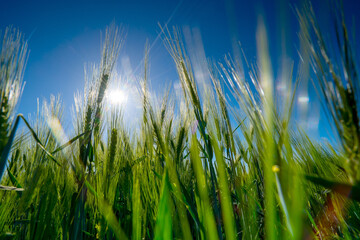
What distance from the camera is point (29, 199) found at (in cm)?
103

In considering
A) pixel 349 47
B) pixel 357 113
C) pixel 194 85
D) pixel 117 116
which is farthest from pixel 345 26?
pixel 117 116

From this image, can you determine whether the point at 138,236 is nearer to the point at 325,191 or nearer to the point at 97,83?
the point at 97,83

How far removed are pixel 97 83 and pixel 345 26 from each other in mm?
1138

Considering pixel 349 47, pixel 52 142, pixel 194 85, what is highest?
pixel 194 85

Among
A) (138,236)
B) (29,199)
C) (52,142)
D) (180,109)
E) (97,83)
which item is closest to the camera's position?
(138,236)

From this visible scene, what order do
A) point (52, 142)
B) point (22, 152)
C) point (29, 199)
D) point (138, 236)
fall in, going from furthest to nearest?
point (22, 152) < point (52, 142) < point (29, 199) < point (138, 236)

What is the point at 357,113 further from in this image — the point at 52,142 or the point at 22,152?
the point at 22,152

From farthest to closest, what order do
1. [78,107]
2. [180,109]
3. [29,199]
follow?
[180,109] → [78,107] → [29,199]

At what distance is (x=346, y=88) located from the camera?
0.43m

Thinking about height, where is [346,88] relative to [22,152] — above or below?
below

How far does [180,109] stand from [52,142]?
1052 millimetres

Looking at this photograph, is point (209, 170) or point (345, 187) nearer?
point (345, 187)

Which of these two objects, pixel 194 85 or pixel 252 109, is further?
pixel 194 85

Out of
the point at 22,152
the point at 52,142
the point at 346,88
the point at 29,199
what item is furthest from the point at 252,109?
the point at 22,152
